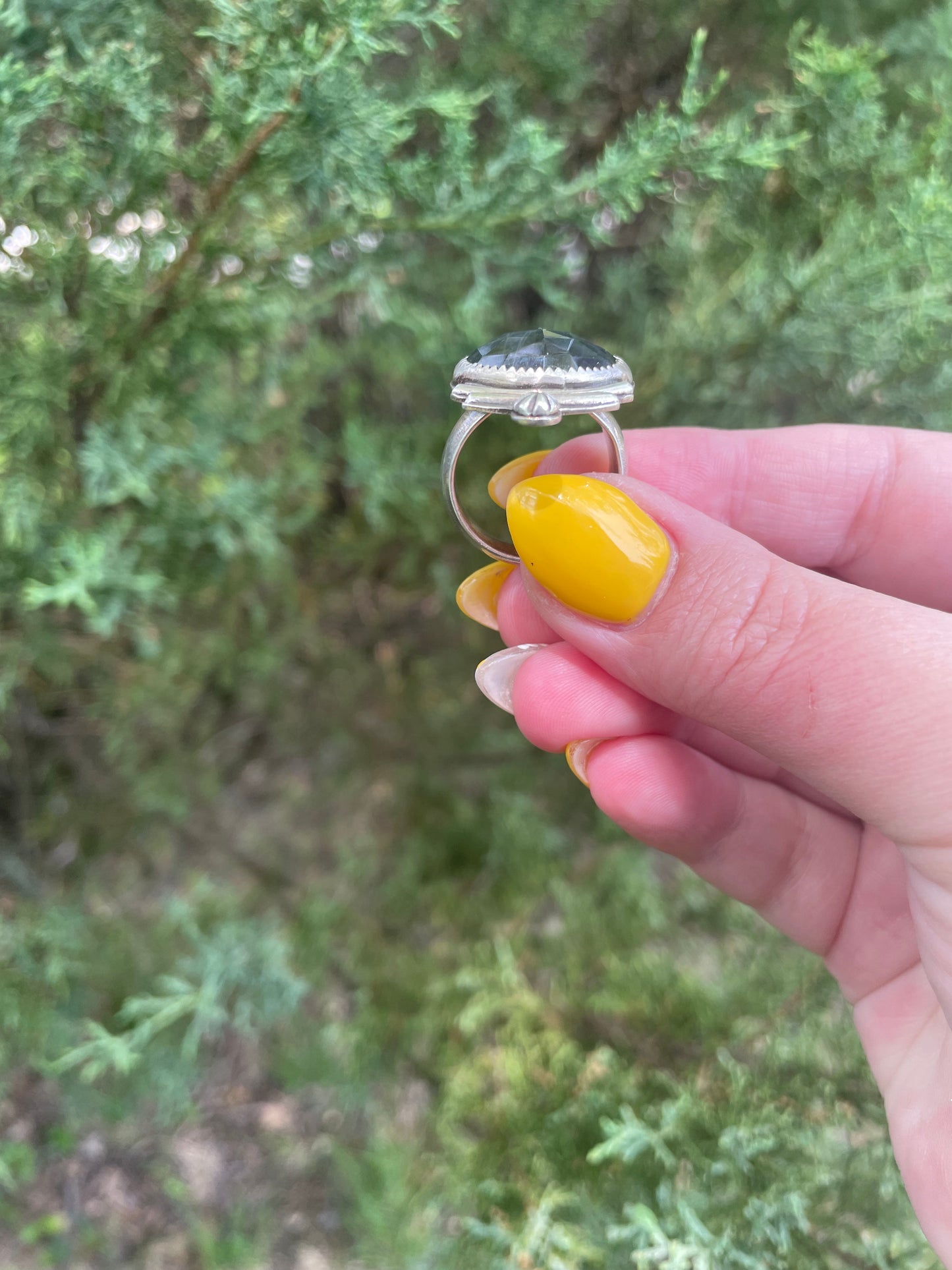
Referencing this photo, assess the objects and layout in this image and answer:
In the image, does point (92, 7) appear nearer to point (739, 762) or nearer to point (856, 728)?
point (856, 728)

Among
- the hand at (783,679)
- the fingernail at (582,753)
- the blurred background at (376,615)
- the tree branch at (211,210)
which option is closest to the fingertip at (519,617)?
the hand at (783,679)

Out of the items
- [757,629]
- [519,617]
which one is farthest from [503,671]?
[757,629]

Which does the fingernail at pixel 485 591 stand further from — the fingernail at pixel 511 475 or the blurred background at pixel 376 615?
the blurred background at pixel 376 615

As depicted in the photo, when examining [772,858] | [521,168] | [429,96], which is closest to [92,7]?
[429,96]

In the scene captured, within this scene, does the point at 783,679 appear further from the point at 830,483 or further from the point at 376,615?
the point at 376,615

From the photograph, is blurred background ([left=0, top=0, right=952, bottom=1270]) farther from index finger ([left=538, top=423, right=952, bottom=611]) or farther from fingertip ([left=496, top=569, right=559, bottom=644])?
fingertip ([left=496, top=569, right=559, bottom=644])

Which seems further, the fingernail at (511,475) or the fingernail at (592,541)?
the fingernail at (511,475)
